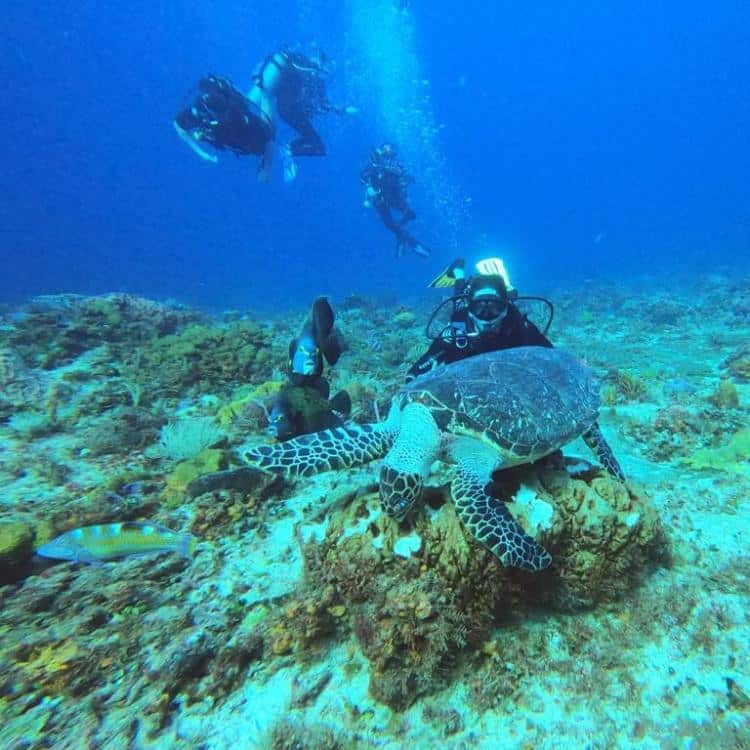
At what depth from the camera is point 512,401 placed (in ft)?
11.4

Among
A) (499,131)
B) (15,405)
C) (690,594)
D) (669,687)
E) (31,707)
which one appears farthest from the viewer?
(499,131)

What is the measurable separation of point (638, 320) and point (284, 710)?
17392 mm

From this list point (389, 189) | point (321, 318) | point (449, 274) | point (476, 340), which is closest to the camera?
point (321, 318)

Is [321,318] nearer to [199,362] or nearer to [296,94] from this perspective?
[199,362]

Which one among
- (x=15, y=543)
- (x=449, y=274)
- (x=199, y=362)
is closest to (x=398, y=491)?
(x=15, y=543)

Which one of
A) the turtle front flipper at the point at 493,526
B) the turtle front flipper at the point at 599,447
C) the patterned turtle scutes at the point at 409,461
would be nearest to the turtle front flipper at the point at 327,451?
the patterned turtle scutes at the point at 409,461

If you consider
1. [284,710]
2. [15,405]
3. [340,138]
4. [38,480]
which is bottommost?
[284,710]

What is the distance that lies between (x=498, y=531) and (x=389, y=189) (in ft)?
70.5

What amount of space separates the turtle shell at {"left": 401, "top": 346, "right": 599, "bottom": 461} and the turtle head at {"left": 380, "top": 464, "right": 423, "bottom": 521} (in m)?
0.86

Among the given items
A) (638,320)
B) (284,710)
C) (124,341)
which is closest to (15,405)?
(124,341)

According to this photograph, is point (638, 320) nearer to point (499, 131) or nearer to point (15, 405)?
point (15, 405)

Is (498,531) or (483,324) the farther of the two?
(483,324)

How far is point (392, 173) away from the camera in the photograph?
67.7 ft

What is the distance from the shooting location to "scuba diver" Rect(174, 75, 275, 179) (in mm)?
10539
